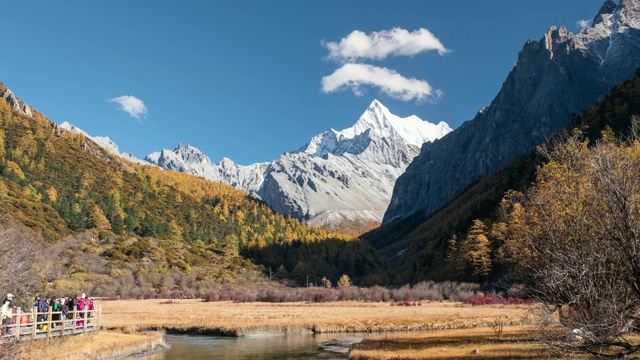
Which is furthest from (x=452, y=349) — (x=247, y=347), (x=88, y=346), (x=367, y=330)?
(x=367, y=330)

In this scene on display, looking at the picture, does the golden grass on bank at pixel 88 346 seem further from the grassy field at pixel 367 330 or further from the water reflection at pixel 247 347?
the water reflection at pixel 247 347

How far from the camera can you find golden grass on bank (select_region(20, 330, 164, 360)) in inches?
1319

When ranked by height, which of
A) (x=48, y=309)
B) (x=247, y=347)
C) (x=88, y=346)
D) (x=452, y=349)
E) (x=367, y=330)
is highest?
(x=48, y=309)

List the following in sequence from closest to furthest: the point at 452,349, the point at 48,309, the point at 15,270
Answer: the point at 452,349 < the point at 48,309 < the point at 15,270

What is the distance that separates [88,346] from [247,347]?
571 inches

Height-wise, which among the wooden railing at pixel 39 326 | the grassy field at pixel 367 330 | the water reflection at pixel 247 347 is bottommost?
the water reflection at pixel 247 347

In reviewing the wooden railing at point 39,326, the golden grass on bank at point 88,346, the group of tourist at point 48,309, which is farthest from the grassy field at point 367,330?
the group of tourist at point 48,309

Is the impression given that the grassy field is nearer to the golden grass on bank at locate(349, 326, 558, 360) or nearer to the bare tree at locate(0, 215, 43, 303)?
the golden grass on bank at locate(349, 326, 558, 360)

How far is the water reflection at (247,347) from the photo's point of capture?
4141 centimetres

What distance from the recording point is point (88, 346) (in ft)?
129

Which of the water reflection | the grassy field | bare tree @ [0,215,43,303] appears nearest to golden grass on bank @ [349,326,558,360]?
the grassy field

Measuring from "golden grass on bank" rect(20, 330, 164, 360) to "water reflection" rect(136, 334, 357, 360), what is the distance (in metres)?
2.24

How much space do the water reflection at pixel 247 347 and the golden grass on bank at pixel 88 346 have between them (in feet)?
7.34

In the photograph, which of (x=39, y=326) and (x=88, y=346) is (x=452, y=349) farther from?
(x=39, y=326)
